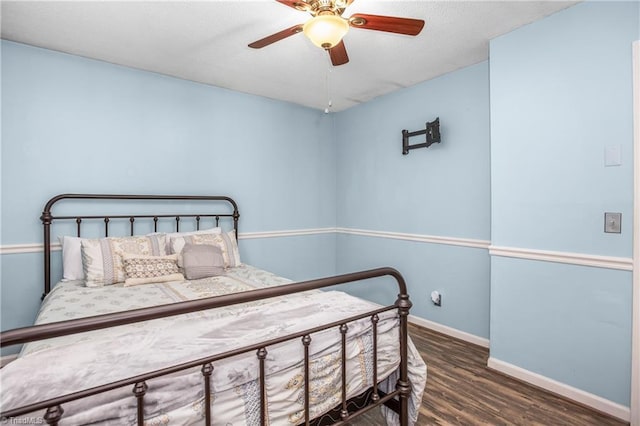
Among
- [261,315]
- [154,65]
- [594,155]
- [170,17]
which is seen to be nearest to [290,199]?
[154,65]

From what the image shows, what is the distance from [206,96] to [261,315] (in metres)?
2.66

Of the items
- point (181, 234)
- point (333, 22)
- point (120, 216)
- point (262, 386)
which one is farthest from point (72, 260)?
point (333, 22)

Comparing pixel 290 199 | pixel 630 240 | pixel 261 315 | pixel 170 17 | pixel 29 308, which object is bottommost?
pixel 29 308

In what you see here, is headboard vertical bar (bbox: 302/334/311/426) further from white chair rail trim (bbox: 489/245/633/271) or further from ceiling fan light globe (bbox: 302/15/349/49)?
white chair rail trim (bbox: 489/245/633/271)

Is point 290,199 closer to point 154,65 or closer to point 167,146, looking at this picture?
point 167,146

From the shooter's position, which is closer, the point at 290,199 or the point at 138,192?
the point at 138,192

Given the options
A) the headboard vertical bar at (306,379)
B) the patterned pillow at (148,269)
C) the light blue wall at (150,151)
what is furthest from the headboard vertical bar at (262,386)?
the light blue wall at (150,151)

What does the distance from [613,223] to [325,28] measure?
6.53 ft

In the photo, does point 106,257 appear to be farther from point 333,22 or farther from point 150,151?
point 333,22

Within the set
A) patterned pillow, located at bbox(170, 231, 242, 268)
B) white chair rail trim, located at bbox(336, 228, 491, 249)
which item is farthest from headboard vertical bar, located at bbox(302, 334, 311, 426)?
white chair rail trim, located at bbox(336, 228, 491, 249)

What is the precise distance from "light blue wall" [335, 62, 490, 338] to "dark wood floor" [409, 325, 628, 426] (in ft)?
1.88

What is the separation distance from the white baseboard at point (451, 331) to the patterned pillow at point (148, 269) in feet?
7.78

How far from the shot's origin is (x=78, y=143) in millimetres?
Answer: 2719

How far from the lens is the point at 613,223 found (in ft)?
6.16
